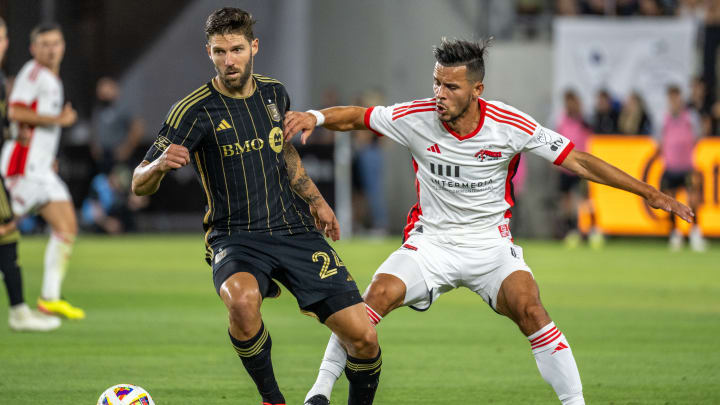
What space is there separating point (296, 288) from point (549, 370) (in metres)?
1.43

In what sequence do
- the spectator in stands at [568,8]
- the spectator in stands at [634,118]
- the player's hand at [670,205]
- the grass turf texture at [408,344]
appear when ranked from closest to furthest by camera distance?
the player's hand at [670,205]
the grass turf texture at [408,344]
the spectator in stands at [634,118]
the spectator in stands at [568,8]

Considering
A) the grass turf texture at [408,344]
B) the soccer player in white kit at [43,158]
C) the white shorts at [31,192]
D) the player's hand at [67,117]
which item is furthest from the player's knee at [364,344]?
the white shorts at [31,192]

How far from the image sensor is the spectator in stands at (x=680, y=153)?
1778cm

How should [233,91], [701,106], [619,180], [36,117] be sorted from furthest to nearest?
[701,106]
[36,117]
[619,180]
[233,91]

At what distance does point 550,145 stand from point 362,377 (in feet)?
5.55

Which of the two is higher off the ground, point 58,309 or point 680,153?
point 58,309

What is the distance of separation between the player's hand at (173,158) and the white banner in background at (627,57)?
559 inches

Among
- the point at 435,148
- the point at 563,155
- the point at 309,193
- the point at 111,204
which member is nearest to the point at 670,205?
the point at 563,155

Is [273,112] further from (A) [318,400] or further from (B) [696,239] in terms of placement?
(B) [696,239]

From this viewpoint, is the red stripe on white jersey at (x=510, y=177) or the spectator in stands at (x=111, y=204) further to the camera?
the spectator in stands at (x=111, y=204)

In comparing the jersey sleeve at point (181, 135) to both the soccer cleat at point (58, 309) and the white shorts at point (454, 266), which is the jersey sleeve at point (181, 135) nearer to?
the white shorts at point (454, 266)

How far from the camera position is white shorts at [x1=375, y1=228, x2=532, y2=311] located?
637 centimetres

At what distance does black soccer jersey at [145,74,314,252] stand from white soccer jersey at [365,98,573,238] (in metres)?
0.91

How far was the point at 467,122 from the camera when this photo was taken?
649 cm
